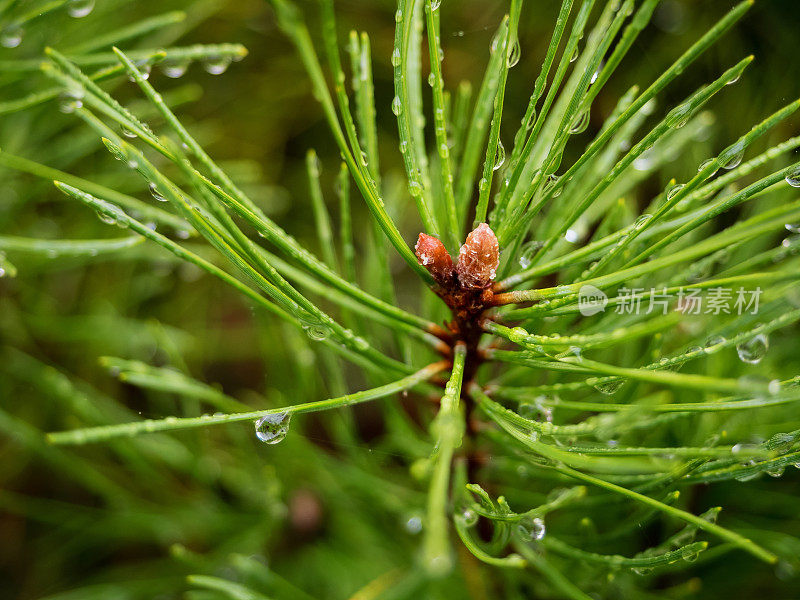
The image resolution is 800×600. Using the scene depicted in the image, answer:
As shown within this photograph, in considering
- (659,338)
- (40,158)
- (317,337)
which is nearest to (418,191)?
(317,337)

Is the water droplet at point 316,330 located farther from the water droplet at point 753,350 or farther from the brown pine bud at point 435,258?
the water droplet at point 753,350

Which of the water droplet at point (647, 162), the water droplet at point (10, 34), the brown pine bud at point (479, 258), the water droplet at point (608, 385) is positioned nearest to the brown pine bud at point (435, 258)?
the brown pine bud at point (479, 258)

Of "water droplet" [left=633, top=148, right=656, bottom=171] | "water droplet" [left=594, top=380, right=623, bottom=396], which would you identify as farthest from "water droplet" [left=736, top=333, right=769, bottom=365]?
"water droplet" [left=633, top=148, right=656, bottom=171]

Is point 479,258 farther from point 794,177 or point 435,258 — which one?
point 794,177

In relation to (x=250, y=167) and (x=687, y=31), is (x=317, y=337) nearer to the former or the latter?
(x=250, y=167)

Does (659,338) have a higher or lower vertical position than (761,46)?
lower
